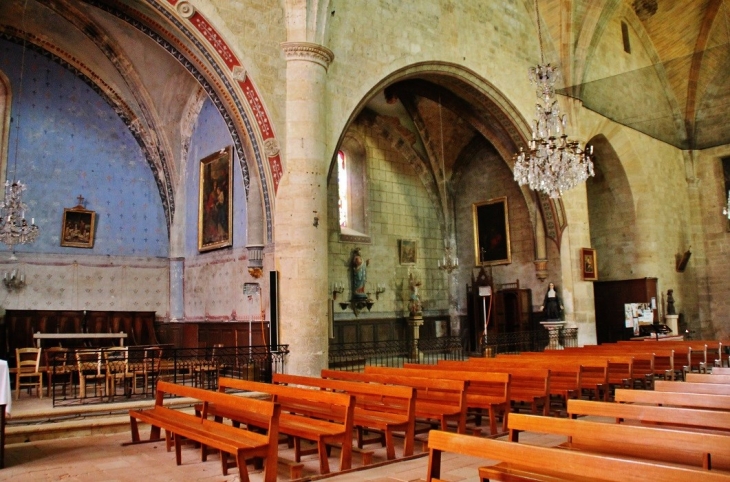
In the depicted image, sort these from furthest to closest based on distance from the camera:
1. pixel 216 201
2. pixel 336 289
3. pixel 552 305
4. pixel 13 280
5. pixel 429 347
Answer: pixel 552 305 → pixel 429 347 → pixel 336 289 → pixel 216 201 → pixel 13 280

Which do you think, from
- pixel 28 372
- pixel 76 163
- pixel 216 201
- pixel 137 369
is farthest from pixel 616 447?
pixel 76 163

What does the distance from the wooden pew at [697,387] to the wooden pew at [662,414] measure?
3.05 feet

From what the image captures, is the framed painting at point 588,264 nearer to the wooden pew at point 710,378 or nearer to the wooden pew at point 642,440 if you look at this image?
the wooden pew at point 710,378

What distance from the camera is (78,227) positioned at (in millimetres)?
14539

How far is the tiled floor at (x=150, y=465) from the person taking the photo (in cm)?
491

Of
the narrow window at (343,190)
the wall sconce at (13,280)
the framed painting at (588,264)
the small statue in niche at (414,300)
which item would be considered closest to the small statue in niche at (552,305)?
the framed painting at (588,264)

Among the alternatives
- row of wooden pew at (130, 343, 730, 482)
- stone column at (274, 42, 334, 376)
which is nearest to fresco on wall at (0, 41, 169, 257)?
stone column at (274, 42, 334, 376)

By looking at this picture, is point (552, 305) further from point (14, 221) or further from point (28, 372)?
point (14, 221)

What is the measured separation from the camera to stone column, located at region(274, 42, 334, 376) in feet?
33.9

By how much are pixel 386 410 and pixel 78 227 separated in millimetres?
11220

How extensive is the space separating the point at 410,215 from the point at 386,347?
5.05m

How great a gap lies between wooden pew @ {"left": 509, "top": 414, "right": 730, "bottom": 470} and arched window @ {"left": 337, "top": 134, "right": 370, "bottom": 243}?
45.2 feet

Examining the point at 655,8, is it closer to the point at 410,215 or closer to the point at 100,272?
the point at 410,215

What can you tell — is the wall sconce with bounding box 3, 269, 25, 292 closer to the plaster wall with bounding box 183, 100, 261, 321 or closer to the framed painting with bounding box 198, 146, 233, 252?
the plaster wall with bounding box 183, 100, 261, 321
